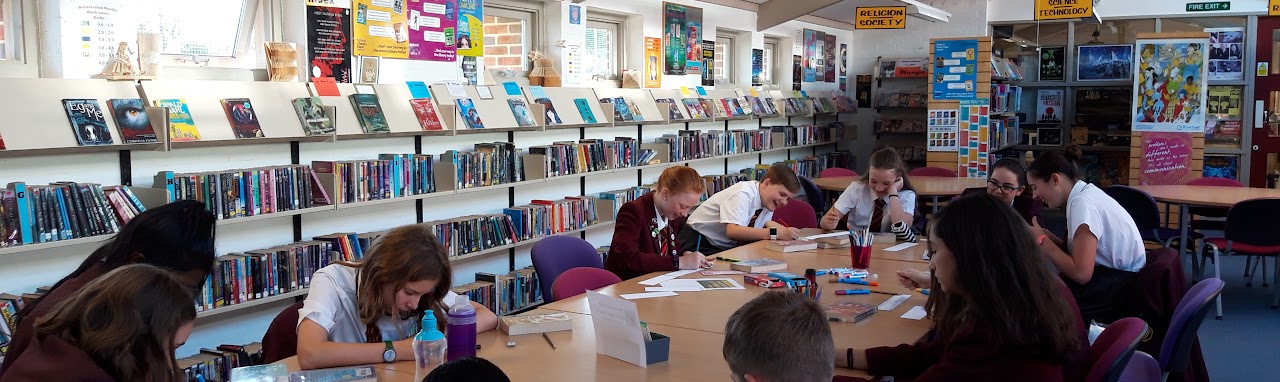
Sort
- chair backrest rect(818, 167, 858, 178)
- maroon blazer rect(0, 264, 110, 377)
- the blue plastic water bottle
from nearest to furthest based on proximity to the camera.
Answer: maroon blazer rect(0, 264, 110, 377) → the blue plastic water bottle → chair backrest rect(818, 167, 858, 178)

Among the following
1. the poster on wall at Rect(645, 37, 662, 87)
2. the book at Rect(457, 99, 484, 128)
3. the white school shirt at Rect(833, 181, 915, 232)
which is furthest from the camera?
the poster on wall at Rect(645, 37, 662, 87)

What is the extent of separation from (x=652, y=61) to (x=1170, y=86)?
516 cm

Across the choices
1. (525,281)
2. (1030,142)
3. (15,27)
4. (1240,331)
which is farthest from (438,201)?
(1030,142)

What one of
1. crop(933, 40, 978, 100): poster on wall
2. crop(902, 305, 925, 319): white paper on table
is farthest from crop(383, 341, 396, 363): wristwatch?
crop(933, 40, 978, 100): poster on wall

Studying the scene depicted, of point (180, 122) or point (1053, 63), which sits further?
point (1053, 63)

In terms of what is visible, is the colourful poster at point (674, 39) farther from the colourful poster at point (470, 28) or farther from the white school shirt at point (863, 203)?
the white school shirt at point (863, 203)

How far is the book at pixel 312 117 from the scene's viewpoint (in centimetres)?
504

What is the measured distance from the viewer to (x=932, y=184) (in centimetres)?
845

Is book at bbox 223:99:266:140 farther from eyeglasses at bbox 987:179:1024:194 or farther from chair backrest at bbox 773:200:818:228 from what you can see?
eyeglasses at bbox 987:179:1024:194

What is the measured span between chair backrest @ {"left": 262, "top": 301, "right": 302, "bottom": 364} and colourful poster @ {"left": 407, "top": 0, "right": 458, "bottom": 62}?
324 cm

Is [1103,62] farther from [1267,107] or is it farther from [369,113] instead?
[369,113]

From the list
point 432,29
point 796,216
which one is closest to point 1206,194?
point 796,216

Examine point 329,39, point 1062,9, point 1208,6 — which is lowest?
point 329,39

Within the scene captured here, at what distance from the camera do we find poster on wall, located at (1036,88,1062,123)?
12.0m
